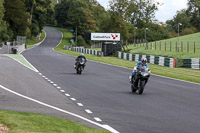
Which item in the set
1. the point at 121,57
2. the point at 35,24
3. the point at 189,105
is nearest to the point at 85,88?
the point at 189,105

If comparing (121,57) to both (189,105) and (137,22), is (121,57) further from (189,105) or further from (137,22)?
(137,22)

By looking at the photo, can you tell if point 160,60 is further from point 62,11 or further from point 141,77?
point 62,11

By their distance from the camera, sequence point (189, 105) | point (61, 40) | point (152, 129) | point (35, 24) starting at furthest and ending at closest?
point (61, 40), point (35, 24), point (189, 105), point (152, 129)

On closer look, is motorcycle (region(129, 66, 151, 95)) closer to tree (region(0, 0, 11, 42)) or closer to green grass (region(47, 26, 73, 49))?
tree (region(0, 0, 11, 42))

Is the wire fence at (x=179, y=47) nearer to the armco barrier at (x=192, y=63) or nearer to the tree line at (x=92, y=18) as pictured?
the armco barrier at (x=192, y=63)

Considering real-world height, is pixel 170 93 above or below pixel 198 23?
below

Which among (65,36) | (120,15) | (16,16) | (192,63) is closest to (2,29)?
(16,16)

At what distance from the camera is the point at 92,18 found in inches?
5640

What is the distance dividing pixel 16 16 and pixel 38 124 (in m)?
107

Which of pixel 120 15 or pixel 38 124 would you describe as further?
pixel 120 15

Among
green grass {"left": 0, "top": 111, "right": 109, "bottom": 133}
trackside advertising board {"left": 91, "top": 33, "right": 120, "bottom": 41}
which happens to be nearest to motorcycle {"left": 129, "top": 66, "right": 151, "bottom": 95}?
green grass {"left": 0, "top": 111, "right": 109, "bottom": 133}

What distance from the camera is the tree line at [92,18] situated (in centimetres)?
11069

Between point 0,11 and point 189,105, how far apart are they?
84.8m

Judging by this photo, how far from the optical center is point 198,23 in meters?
147
